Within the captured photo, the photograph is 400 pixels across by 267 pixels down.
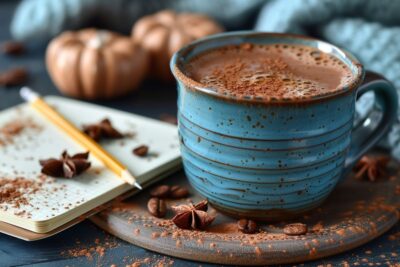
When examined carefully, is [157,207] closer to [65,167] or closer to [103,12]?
[65,167]

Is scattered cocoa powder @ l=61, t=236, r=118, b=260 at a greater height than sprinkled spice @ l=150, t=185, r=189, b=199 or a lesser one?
lesser

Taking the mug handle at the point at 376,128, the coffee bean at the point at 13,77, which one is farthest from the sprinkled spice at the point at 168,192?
the coffee bean at the point at 13,77

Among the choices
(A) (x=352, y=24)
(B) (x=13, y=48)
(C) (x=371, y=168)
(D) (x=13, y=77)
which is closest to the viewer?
(C) (x=371, y=168)

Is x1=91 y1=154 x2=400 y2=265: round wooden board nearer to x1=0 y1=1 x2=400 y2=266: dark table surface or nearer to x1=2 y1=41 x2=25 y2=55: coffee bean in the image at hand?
x1=0 y1=1 x2=400 y2=266: dark table surface

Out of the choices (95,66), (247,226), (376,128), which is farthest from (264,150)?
(95,66)

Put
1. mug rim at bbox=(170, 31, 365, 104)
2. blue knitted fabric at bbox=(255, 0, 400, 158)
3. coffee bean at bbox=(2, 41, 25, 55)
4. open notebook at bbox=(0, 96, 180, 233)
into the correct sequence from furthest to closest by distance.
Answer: coffee bean at bbox=(2, 41, 25, 55) < blue knitted fabric at bbox=(255, 0, 400, 158) < open notebook at bbox=(0, 96, 180, 233) < mug rim at bbox=(170, 31, 365, 104)

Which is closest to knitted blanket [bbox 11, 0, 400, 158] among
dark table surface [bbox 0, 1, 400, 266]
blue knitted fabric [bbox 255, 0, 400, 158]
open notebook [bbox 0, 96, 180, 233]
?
blue knitted fabric [bbox 255, 0, 400, 158]

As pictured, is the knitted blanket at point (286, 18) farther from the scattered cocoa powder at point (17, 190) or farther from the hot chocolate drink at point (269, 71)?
the scattered cocoa powder at point (17, 190)

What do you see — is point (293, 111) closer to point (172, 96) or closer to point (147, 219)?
point (147, 219)
